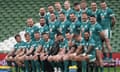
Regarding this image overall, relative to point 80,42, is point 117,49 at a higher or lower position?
lower

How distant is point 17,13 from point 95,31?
10197mm

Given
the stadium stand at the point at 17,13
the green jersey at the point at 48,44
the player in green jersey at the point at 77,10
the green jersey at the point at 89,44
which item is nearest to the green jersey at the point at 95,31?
the green jersey at the point at 89,44

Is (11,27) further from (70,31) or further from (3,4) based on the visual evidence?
(70,31)

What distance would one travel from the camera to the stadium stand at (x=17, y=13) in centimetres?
2331

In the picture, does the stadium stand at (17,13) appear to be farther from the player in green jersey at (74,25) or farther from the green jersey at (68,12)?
the player in green jersey at (74,25)

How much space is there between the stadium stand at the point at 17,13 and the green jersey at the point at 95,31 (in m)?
8.09

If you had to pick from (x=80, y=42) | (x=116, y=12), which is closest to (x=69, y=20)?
(x=80, y=42)

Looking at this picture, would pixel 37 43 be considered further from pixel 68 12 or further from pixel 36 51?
pixel 68 12

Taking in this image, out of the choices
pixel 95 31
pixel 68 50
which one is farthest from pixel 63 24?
pixel 95 31

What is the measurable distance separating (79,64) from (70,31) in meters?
1.29

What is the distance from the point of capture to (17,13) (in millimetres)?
24109

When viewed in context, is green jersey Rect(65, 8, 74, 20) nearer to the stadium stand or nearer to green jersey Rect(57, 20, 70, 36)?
green jersey Rect(57, 20, 70, 36)

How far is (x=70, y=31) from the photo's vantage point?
14758 millimetres

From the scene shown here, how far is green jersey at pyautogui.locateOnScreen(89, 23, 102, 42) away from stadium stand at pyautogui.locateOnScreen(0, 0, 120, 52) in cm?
809
